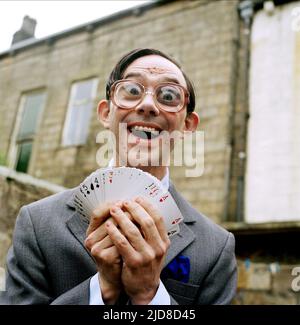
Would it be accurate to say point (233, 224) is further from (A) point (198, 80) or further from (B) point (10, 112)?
(B) point (10, 112)

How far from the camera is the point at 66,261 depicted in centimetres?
158

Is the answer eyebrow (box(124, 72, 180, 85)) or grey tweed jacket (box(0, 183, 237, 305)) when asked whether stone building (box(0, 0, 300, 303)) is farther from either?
eyebrow (box(124, 72, 180, 85))

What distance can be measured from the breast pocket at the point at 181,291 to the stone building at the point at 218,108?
427cm

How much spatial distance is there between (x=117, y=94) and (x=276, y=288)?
15.0 feet

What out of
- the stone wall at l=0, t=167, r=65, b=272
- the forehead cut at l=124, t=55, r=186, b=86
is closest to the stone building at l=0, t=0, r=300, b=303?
the stone wall at l=0, t=167, r=65, b=272

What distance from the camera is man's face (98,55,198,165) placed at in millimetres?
1627

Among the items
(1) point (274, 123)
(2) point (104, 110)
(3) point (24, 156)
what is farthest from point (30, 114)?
(2) point (104, 110)

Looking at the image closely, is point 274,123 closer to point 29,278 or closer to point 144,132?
point 144,132

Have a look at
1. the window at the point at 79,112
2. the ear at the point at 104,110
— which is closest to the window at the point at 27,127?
the window at the point at 79,112

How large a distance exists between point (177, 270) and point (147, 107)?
0.64 m

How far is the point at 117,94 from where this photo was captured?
67.8 inches

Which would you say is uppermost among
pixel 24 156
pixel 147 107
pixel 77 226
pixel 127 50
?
pixel 127 50

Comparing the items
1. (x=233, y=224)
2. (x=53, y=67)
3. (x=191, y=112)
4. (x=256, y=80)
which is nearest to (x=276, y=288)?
(x=233, y=224)

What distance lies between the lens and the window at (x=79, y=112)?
27.1 feet
